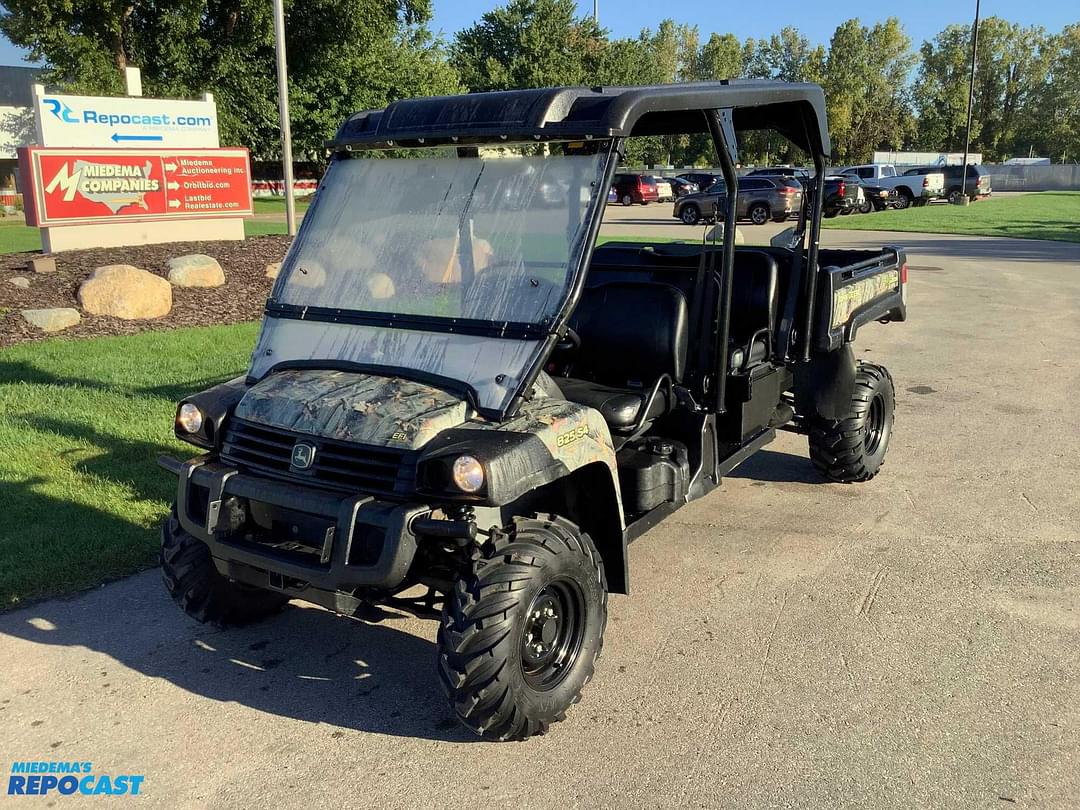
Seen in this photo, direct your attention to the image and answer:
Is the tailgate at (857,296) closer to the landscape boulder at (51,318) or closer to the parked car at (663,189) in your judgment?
the landscape boulder at (51,318)

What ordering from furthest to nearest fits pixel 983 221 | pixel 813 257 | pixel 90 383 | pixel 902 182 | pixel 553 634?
1. pixel 902 182
2. pixel 983 221
3. pixel 90 383
4. pixel 813 257
5. pixel 553 634

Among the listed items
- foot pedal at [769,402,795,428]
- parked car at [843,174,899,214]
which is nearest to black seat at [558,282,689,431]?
foot pedal at [769,402,795,428]

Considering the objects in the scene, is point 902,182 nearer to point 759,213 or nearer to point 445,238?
point 759,213

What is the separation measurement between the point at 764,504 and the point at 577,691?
266 centimetres

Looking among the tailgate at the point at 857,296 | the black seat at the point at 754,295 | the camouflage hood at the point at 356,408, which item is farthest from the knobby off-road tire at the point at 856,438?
the camouflage hood at the point at 356,408

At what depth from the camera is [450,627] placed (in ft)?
10.2

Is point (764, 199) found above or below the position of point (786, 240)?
above

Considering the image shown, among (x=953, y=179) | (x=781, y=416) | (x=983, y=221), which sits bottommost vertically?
(x=781, y=416)

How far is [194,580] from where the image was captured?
388 cm

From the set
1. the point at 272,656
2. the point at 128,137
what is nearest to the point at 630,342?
the point at 272,656

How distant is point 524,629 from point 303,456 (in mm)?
975

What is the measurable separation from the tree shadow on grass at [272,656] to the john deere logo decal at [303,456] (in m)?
0.96

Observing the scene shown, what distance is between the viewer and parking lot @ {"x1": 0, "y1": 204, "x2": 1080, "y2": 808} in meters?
3.13

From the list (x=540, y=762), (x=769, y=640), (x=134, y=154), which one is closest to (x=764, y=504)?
(x=769, y=640)
